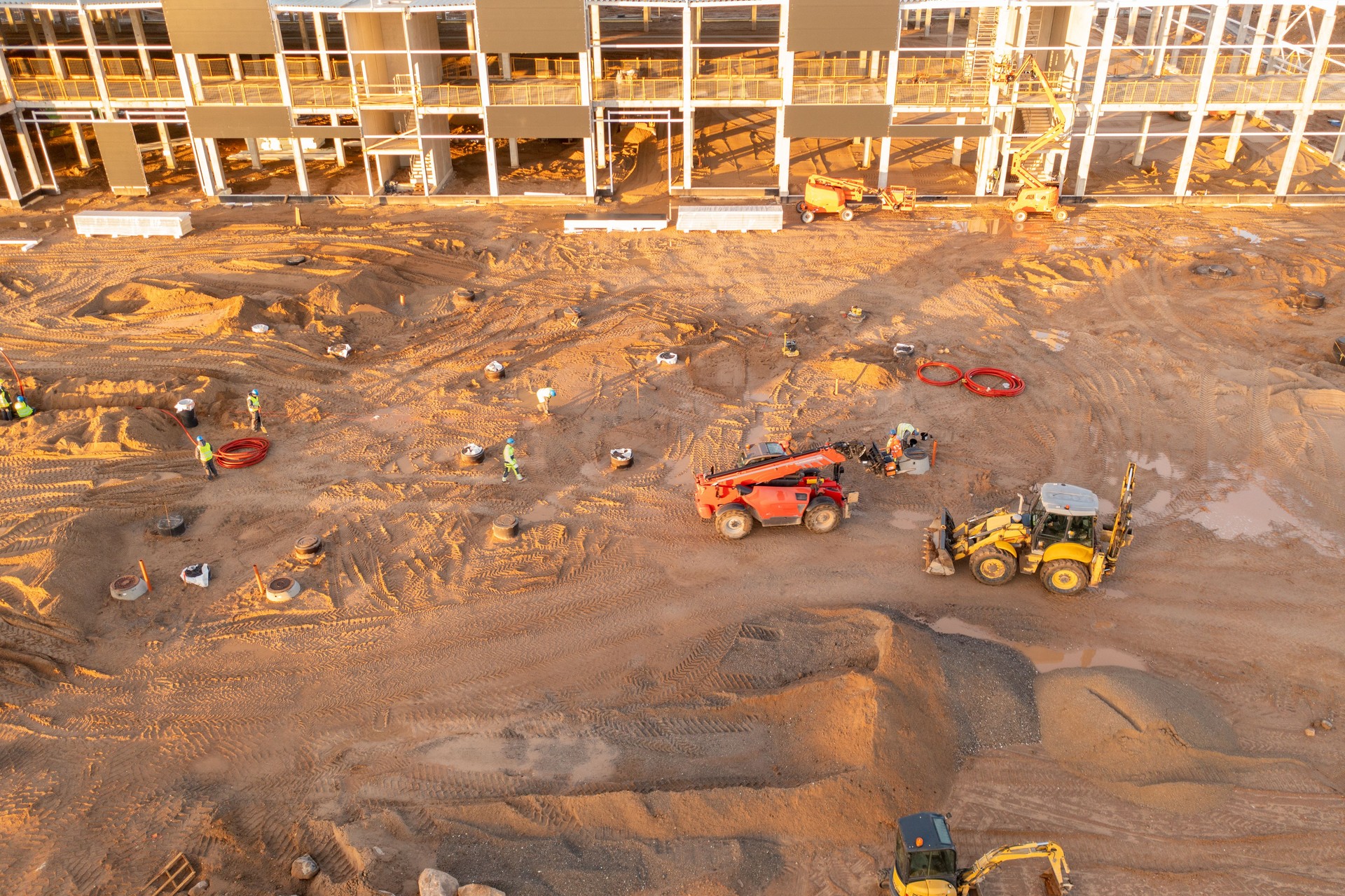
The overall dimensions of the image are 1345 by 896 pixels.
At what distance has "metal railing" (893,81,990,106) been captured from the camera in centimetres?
3581

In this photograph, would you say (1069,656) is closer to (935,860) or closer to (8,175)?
(935,860)

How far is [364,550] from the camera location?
19.4 metres

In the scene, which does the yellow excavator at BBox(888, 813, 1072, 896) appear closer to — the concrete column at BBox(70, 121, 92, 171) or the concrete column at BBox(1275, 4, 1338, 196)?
the concrete column at BBox(1275, 4, 1338, 196)

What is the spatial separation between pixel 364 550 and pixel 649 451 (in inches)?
268

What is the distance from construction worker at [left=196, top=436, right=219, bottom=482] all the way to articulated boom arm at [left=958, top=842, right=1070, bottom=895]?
17615mm

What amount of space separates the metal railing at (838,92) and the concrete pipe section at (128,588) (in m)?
28.4

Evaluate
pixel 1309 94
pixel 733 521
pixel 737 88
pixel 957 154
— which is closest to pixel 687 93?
pixel 737 88

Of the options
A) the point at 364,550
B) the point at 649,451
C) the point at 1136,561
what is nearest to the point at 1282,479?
the point at 1136,561

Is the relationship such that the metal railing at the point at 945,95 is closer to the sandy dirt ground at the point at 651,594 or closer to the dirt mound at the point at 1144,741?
the sandy dirt ground at the point at 651,594

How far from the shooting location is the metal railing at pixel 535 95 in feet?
120

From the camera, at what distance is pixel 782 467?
63.2 feet

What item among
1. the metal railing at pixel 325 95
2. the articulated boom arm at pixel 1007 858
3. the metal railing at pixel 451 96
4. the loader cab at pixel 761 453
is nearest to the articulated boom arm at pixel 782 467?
the loader cab at pixel 761 453

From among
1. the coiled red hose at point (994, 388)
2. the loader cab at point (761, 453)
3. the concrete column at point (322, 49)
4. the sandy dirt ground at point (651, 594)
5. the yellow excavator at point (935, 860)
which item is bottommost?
the sandy dirt ground at point (651, 594)

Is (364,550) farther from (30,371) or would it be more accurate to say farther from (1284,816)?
(1284,816)
